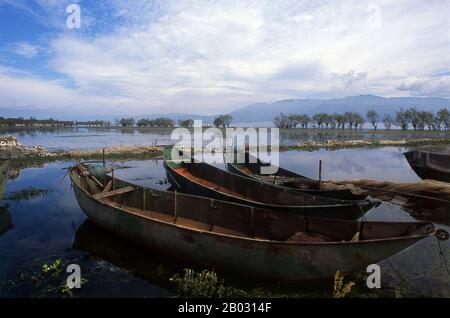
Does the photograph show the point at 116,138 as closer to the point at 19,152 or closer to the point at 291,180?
the point at 19,152

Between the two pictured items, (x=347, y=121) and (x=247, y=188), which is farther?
(x=347, y=121)

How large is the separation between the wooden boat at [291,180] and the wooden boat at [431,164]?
12.1 meters

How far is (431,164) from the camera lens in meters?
21.8

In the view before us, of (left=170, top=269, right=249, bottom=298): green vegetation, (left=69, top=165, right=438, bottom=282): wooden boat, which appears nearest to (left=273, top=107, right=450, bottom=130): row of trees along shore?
(left=69, top=165, right=438, bottom=282): wooden boat

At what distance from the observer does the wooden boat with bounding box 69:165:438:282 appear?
6.67 meters

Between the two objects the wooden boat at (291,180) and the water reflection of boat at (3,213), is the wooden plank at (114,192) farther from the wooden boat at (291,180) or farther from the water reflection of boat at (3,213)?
the wooden boat at (291,180)

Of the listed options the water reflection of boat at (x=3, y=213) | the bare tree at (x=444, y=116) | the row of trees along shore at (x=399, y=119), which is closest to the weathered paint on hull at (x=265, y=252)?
the water reflection of boat at (x=3, y=213)

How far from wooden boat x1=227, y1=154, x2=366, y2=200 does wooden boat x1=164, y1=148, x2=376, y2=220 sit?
110cm

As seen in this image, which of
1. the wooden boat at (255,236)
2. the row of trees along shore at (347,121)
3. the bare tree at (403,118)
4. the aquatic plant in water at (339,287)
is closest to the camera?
the aquatic plant in water at (339,287)

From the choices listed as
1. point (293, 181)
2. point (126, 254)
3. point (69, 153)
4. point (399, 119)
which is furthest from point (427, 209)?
point (399, 119)

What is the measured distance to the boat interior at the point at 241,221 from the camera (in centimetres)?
750

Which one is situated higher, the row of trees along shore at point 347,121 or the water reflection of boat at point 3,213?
the row of trees along shore at point 347,121

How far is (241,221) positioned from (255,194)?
444 centimetres

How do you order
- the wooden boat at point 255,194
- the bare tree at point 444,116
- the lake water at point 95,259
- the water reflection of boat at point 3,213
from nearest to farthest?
the lake water at point 95,259 → the wooden boat at point 255,194 → the water reflection of boat at point 3,213 → the bare tree at point 444,116
